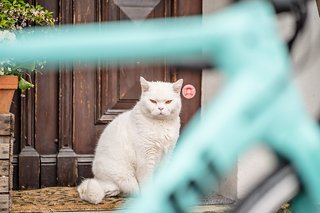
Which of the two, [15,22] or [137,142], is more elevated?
[15,22]

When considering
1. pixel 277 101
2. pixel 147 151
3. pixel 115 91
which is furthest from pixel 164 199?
pixel 115 91

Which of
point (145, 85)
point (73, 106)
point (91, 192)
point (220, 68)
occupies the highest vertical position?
point (220, 68)

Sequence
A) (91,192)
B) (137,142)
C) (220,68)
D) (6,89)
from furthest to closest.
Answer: (137,142), (91,192), (6,89), (220,68)

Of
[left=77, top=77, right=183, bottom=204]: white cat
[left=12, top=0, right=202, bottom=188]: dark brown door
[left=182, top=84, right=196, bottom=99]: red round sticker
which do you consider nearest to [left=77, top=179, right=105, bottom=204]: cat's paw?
[left=77, top=77, right=183, bottom=204]: white cat

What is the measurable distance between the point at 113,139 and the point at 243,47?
4.10 meters

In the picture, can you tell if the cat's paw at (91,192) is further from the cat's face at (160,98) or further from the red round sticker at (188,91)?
the red round sticker at (188,91)

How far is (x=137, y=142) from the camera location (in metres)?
4.70

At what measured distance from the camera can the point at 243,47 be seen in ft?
2.19

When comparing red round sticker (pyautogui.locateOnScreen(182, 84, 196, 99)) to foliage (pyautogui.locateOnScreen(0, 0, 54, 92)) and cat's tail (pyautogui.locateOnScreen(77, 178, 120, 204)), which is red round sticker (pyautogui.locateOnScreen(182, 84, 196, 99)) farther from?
foliage (pyautogui.locateOnScreen(0, 0, 54, 92))

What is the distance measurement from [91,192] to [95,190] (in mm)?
40

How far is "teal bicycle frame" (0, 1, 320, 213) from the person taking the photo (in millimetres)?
644

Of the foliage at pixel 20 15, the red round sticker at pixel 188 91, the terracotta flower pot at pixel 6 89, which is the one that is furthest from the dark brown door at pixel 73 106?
the terracotta flower pot at pixel 6 89

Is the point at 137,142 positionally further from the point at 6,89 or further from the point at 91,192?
the point at 6,89

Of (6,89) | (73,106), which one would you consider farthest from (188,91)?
(6,89)
